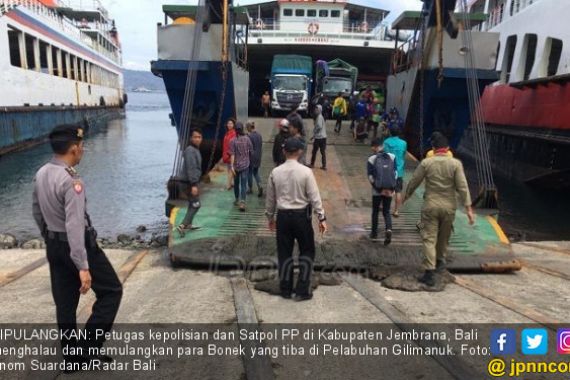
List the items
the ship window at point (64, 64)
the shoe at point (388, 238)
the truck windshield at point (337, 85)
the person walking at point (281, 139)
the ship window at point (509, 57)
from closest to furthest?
the shoe at point (388, 238) < the person walking at point (281, 139) < the ship window at point (509, 57) < the truck windshield at point (337, 85) < the ship window at point (64, 64)

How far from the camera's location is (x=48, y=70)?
2688cm

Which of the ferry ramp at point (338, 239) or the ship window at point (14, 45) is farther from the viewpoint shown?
the ship window at point (14, 45)

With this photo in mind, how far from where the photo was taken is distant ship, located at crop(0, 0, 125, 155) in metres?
20.1

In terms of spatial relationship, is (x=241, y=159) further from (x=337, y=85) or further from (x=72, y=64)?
(x=72, y=64)

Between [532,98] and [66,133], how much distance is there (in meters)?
15.6

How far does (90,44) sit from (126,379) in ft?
140

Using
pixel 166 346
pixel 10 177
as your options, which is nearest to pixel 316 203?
pixel 166 346

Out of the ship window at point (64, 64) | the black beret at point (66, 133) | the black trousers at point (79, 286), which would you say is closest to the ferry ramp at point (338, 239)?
the black trousers at point (79, 286)

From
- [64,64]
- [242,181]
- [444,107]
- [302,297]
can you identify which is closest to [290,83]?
[444,107]

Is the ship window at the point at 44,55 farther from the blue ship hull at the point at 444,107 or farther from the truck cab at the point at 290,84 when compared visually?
the blue ship hull at the point at 444,107

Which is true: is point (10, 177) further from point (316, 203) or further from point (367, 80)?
point (367, 80)

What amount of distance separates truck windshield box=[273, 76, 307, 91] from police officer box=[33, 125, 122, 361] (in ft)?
59.1

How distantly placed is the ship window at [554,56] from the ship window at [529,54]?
1321mm

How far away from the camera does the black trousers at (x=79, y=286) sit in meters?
2.86
